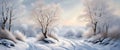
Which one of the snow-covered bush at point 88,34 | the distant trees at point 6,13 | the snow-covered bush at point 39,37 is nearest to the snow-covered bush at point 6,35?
the distant trees at point 6,13

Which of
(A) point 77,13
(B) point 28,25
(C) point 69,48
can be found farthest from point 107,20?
(B) point 28,25

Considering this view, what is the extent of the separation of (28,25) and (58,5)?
1.34 metres

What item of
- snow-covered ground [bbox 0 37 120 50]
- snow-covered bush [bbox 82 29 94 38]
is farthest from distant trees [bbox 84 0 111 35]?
snow-covered ground [bbox 0 37 120 50]

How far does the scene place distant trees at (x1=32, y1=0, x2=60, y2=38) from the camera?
10.4 m

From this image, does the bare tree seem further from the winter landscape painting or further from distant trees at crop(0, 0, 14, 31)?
distant trees at crop(0, 0, 14, 31)

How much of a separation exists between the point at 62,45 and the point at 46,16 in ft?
4.00

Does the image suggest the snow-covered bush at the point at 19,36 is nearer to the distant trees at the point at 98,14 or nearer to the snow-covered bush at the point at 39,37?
the snow-covered bush at the point at 39,37

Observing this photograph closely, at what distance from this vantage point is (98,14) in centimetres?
1112

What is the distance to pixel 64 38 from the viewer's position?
1090 centimetres

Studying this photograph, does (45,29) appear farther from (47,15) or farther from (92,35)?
(92,35)

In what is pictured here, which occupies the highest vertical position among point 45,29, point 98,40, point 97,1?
point 97,1

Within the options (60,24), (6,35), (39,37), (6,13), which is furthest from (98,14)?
(6,35)

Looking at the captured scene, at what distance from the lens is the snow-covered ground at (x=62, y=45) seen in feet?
31.6

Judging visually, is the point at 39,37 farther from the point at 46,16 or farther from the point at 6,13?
the point at 6,13
